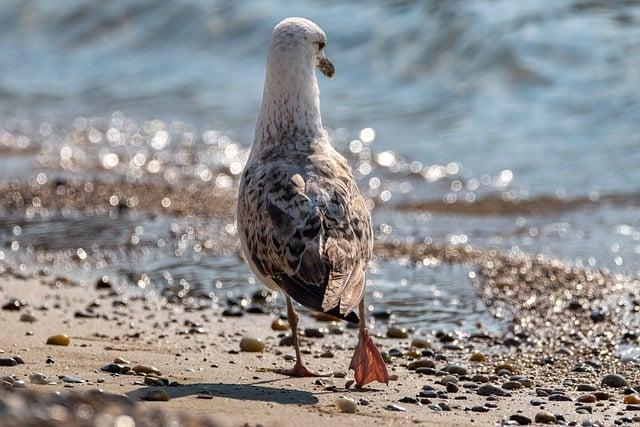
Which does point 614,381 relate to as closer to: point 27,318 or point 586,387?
point 586,387

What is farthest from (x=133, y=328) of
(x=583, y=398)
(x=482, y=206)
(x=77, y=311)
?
(x=482, y=206)

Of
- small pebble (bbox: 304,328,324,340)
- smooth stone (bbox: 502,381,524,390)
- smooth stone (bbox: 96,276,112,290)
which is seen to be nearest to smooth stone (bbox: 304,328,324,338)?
small pebble (bbox: 304,328,324,340)

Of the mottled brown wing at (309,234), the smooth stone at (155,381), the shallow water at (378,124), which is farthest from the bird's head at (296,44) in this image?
the smooth stone at (155,381)

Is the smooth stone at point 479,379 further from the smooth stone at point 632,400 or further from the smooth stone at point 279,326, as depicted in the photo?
the smooth stone at point 279,326

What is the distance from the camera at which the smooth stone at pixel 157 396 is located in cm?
458

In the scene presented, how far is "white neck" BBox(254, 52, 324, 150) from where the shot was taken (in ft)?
19.6

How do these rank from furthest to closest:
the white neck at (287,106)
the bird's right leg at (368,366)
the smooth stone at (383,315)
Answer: the smooth stone at (383,315) < the white neck at (287,106) < the bird's right leg at (368,366)

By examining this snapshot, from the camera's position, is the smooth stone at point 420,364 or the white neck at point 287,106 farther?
the white neck at point 287,106

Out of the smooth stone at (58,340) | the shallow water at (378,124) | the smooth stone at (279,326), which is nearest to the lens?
the smooth stone at (58,340)

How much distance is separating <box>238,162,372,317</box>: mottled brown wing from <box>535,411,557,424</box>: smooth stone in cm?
83

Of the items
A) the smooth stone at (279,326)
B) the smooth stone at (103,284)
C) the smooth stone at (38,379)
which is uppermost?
the smooth stone at (103,284)

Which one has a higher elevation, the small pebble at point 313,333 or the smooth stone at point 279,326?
the smooth stone at point 279,326

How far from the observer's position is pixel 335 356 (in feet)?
19.7

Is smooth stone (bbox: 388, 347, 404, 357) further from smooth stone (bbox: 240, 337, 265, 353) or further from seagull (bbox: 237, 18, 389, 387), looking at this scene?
smooth stone (bbox: 240, 337, 265, 353)
